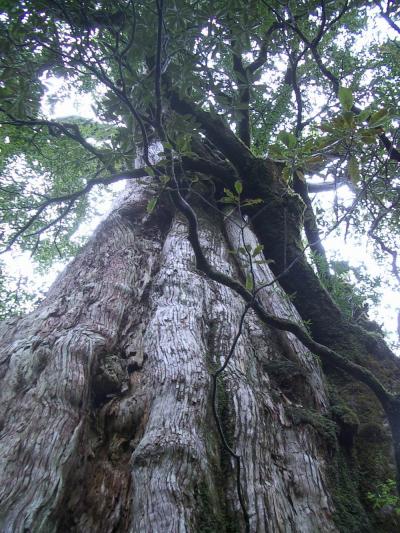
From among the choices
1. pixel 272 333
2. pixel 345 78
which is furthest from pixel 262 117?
pixel 272 333

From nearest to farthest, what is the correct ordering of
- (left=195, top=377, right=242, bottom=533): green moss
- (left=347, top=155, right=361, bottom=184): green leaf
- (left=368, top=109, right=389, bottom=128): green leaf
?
1. (left=195, top=377, right=242, bottom=533): green moss
2. (left=368, top=109, right=389, bottom=128): green leaf
3. (left=347, top=155, right=361, bottom=184): green leaf

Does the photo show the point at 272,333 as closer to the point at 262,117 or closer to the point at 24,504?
the point at 24,504

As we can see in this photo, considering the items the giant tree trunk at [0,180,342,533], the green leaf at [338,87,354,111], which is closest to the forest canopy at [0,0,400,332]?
the green leaf at [338,87,354,111]

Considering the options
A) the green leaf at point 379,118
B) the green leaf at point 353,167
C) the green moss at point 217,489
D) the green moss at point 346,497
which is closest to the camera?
the green moss at point 217,489

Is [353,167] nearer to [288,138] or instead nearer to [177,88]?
[288,138]

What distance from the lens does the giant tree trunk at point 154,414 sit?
5.65 ft

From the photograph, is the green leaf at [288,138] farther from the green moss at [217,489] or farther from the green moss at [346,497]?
the green moss at [346,497]

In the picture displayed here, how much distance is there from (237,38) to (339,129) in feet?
5.10

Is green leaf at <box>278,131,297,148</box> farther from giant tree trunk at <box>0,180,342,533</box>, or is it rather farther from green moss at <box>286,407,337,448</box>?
green moss at <box>286,407,337,448</box>

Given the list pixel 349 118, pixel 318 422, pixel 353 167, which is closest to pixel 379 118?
pixel 349 118

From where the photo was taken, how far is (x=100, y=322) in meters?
2.87

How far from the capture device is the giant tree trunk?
1723 mm

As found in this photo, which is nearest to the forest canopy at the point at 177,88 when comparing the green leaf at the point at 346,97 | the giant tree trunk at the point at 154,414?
the green leaf at the point at 346,97

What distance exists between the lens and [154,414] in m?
2.16
